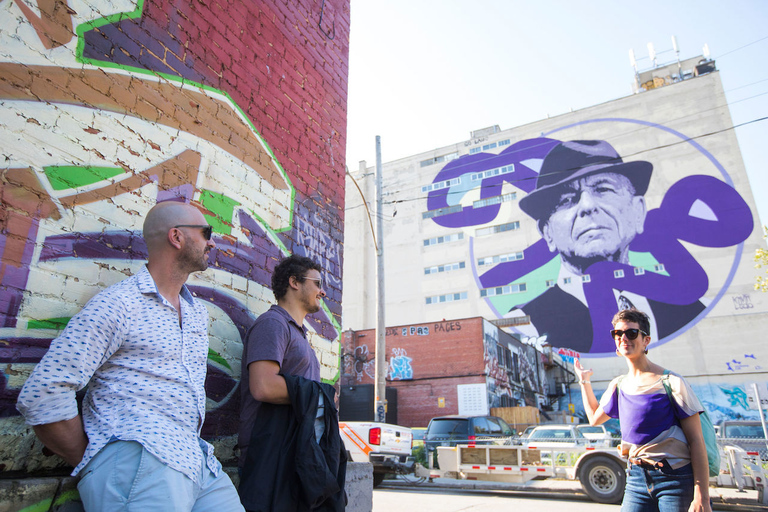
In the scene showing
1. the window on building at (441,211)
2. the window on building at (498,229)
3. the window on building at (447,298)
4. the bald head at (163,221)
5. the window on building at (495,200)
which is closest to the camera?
the bald head at (163,221)

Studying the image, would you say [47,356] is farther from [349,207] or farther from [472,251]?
[349,207]

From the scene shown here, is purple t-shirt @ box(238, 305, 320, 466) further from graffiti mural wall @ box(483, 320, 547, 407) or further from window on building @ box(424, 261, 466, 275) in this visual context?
window on building @ box(424, 261, 466, 275)

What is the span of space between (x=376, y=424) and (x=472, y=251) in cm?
3449

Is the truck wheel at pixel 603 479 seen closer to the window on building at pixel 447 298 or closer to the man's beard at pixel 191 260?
the man's beard at pixel 191 260

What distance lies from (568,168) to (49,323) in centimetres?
4377

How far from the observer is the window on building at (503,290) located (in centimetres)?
4128

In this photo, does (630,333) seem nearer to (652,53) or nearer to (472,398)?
(472,398)

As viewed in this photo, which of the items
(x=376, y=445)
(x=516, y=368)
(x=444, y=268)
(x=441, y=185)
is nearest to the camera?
(x=376, y=445)

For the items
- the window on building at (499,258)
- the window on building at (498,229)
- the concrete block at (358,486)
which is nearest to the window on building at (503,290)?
the window on building at (499,258)

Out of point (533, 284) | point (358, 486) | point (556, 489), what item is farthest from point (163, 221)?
point (533, 284)

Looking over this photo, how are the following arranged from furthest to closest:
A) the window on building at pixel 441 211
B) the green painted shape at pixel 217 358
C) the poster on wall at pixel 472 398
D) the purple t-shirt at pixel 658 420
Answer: the window on building at pixel 441 211 → the poster on wall at pixel 472 398 → the green painted shape at pixel 217 358 → the purple t-shirt at pixel 658 420

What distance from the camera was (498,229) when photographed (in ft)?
144

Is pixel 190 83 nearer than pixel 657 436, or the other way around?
pixel 657 436

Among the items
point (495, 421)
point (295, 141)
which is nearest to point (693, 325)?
point (495, 421)
